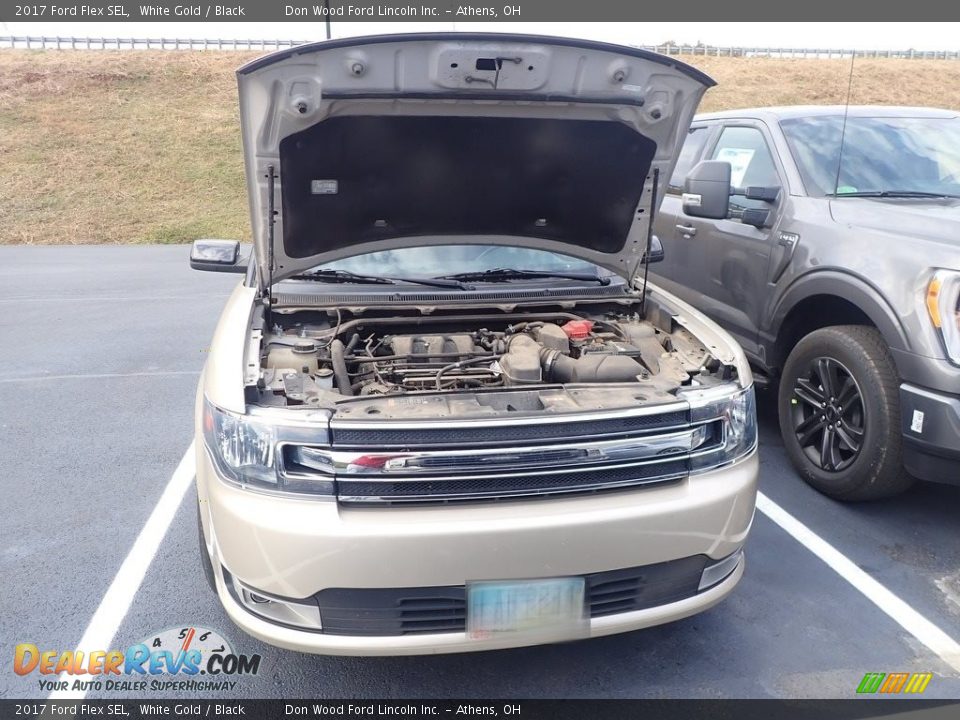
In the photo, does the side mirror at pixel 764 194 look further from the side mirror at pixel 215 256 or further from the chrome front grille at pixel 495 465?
the side mirror at pixel 215 256

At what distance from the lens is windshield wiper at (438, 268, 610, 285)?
11.1 ft

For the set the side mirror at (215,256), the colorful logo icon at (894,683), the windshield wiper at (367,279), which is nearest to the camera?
the colorful logo icon at (894,683)

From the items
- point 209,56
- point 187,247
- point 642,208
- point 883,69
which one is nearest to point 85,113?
point 209,56

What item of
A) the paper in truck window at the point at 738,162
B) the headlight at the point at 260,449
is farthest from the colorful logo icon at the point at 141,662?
the paper in truck window at the point at 738,162

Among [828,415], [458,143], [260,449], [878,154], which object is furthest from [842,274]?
[260,449]

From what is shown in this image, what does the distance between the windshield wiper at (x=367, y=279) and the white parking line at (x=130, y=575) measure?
1.47 metres

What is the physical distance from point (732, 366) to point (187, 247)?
1701 centimetres

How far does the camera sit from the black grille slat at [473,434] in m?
2.08

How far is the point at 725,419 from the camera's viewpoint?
2367 millimetres

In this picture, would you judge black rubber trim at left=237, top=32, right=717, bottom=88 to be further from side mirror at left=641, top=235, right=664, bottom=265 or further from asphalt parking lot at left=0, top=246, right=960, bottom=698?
asphalt parking lot at left=0, top=246, right=960, bottom=698

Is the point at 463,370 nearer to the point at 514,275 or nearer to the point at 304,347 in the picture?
the point at 304,347

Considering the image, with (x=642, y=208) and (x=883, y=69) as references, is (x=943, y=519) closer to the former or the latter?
(x=642, y=208)

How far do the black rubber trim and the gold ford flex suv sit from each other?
13 millimetres

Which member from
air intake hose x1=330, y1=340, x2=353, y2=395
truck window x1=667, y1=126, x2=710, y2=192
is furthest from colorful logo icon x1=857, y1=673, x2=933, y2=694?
truck window x1=667, y1=126, x2=710, y2=192
